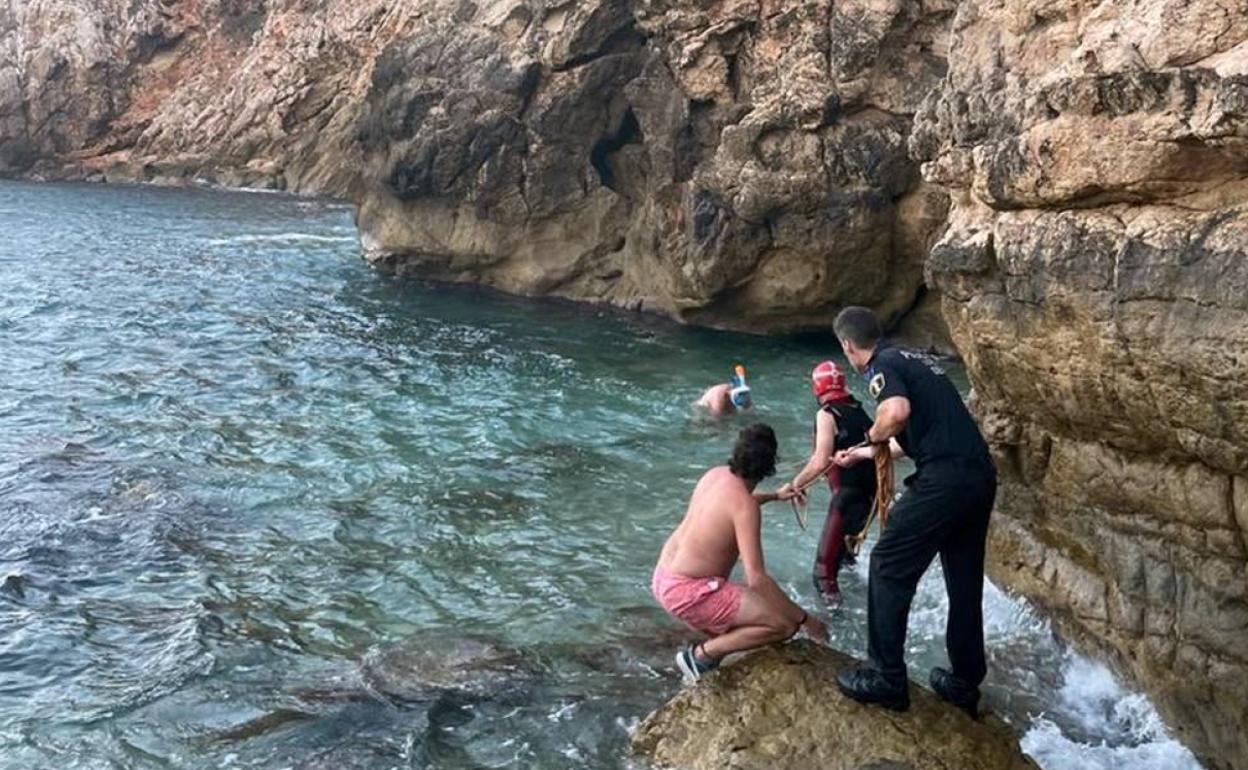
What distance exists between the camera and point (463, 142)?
26.0 meters

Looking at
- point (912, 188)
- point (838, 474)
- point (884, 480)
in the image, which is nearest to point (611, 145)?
point (912, 188)

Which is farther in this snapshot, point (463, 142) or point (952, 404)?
point (463, 142)

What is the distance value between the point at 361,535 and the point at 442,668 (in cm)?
338

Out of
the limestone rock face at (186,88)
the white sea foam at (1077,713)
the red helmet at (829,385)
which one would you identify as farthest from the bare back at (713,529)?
the limestone rock face at (186,88)

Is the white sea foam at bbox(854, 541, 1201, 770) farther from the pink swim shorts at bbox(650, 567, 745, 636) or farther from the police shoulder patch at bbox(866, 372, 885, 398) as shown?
the police shoulder patch at bbox(866, 372, 885, 398)

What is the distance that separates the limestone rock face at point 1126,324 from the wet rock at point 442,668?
3.99 meters

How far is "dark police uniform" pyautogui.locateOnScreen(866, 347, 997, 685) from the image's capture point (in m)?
6.95

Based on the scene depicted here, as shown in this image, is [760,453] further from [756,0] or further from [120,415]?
[756,0]

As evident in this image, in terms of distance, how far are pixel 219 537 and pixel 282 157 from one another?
42.5 m

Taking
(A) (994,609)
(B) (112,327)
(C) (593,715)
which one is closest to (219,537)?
(C) (593,715)

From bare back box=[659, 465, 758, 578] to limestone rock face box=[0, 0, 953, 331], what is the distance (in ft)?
43.4

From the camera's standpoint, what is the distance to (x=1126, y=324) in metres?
7.55

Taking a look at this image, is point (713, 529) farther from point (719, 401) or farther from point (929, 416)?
point (719, 401)

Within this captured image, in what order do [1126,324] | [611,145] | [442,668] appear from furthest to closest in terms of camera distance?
[611,145] → [442,668] → [1126,324]
